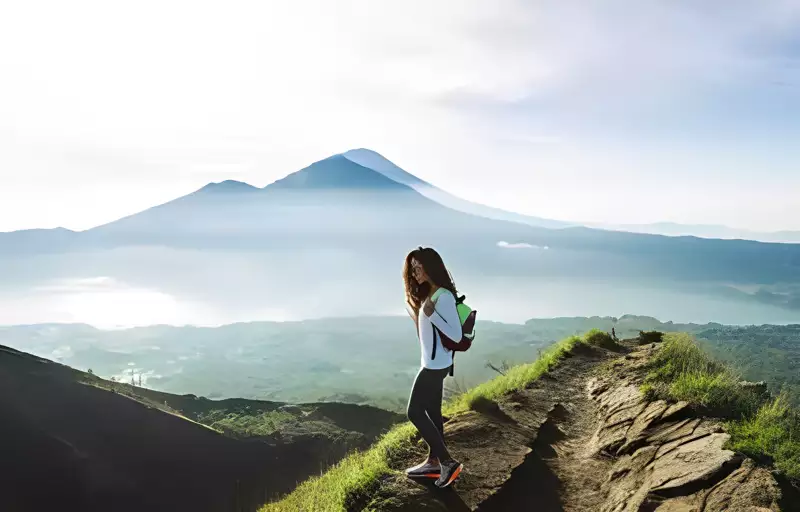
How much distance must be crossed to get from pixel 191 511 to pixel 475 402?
5111 cm

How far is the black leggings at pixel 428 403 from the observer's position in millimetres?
5883

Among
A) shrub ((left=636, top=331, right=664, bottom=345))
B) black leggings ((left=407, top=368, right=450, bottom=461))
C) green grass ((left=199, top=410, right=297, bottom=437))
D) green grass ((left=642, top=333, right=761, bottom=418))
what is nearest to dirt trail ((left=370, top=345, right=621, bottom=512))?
black leggings ((left=407, top=368, right=450, bottom=461))

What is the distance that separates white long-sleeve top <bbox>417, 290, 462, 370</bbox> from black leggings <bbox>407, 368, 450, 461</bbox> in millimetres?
124

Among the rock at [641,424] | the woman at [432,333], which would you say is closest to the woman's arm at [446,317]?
the woman at [432,333]

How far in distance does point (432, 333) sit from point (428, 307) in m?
0.28

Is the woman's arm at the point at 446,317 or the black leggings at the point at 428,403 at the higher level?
the woman's arm at the point at 446,317

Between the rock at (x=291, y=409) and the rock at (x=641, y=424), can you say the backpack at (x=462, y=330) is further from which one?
the rock at (x=291, y=409)

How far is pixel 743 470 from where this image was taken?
5539 mm

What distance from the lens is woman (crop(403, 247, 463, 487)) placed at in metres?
5.64

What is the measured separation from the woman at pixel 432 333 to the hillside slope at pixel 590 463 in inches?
22.0

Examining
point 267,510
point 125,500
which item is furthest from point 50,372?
point 267,510

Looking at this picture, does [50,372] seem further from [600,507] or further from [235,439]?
[600,507]

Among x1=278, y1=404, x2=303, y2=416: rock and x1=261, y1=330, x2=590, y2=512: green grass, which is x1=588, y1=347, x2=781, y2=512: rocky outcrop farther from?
x1=278, y1=404, x2=303, y2=416: rock

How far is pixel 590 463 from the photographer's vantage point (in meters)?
7.75
